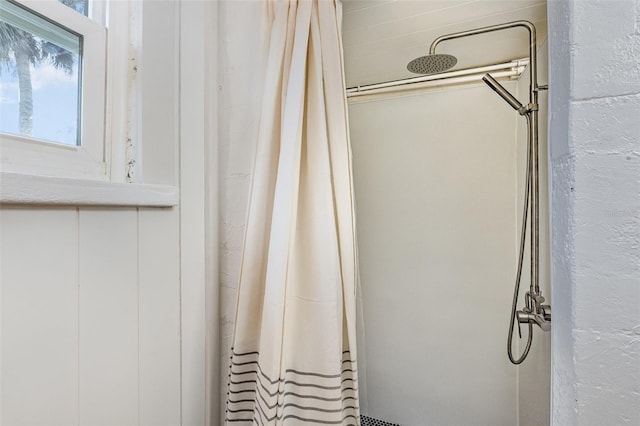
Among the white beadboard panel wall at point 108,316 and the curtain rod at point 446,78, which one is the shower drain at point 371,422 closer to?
the white beadboard panel wall at point 108,316

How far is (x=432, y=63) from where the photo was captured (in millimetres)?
1038

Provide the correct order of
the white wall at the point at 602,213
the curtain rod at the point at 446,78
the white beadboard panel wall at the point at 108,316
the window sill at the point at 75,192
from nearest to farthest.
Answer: the white wall at the point at 602,213 → the window sill at the point at 75,192 → the white beadboard panel wall at the point at 108,316 → the curtain rod at the point at 446,78

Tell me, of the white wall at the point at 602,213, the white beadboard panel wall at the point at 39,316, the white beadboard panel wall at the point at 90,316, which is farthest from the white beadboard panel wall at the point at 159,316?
the white wall at the point at 602,213

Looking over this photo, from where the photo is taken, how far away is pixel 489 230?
1.28 meters

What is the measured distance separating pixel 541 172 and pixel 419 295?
67 centimetres

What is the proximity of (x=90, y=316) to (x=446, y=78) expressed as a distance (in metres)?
1.41

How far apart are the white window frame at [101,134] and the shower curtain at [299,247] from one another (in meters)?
0.30

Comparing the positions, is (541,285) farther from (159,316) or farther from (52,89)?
(52,89)

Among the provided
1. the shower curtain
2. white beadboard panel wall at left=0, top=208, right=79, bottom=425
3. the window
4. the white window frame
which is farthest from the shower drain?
the window

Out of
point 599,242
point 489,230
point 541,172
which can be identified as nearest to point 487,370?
point 489,230

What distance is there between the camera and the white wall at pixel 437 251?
4.15ft

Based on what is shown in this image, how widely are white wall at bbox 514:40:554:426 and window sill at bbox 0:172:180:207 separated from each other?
121cm

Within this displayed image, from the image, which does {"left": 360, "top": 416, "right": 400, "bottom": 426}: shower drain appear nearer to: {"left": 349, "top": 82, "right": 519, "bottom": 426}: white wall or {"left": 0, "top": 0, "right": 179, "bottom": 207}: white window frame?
{"left": 349, "top": 82, "right": 519, "bottom": 426}: white wall

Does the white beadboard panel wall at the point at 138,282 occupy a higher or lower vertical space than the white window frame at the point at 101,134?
lower
